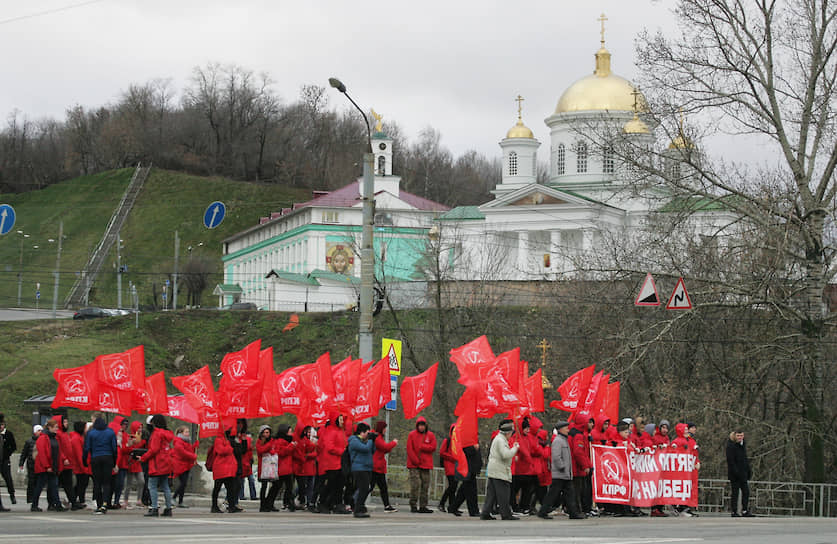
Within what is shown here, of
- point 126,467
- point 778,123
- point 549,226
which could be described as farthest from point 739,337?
point 549,226

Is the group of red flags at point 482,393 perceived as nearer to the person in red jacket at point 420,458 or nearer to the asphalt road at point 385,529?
the person in red jacket at point 420,458

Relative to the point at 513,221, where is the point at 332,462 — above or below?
below

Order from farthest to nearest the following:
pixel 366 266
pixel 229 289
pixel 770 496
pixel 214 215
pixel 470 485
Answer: pixel 229 289 → pixel 214 215 → pixel 770 496 → pixel 366 266 → pixel 470 485

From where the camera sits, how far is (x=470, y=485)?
18.8m

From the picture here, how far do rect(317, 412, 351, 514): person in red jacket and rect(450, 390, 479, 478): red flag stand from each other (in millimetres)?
1873

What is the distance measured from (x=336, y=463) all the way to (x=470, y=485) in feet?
7.30

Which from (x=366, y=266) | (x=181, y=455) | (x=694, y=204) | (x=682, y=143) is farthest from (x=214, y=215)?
(x=181, y=455)

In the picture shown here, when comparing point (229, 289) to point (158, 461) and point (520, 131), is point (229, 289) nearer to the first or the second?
point (520, 131)

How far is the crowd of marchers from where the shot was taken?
17.9 m

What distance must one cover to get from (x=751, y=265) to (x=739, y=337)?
5278mm

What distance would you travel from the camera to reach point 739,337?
1286 inches

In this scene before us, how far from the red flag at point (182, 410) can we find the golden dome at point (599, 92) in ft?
213

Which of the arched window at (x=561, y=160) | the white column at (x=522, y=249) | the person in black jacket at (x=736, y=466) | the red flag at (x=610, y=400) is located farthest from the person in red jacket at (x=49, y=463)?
the arched window at (x=561, y=160)

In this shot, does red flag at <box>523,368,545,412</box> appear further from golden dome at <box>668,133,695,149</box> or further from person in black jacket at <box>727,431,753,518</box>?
golden dome at <box>668,133,695,149</box>
